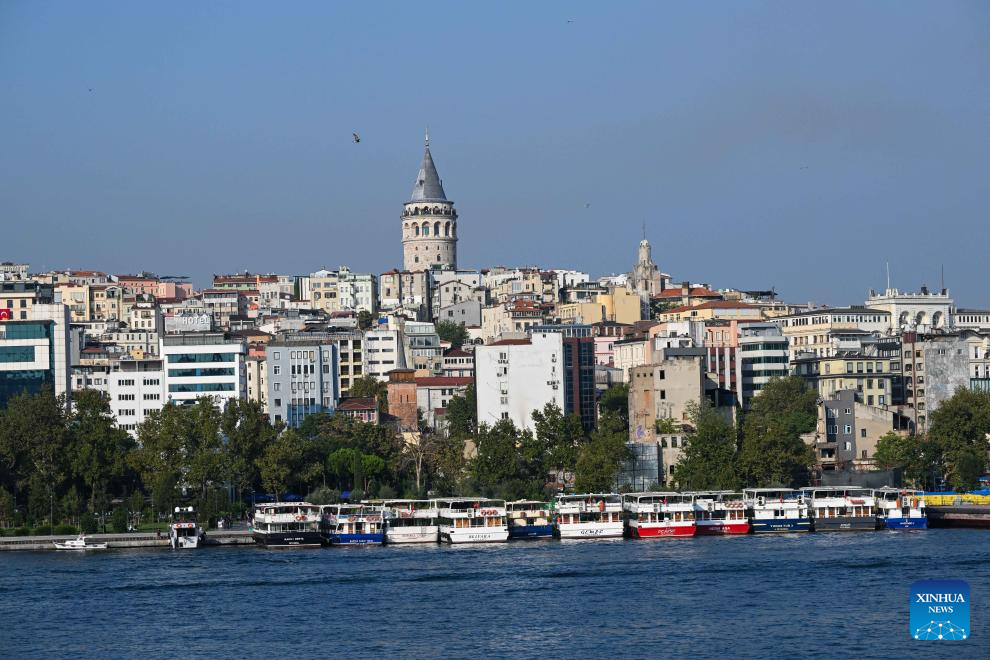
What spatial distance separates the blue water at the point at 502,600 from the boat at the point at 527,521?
352 centimetres

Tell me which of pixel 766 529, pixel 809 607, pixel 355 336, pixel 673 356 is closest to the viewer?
pixel 809 607

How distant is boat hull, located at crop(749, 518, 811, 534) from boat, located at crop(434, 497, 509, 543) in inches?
325

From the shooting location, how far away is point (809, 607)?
42.8 m

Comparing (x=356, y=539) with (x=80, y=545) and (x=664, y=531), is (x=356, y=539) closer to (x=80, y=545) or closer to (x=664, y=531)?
(x=80, y=545)

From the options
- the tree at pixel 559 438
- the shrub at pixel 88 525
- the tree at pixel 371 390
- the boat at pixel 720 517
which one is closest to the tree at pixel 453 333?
the tree at pixel 371 390

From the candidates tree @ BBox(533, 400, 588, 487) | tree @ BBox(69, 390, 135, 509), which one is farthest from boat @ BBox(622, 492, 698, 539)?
tree @ BBox(69, 390, 135, 509)

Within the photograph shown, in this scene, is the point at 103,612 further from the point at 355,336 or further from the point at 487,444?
the point at 355,336

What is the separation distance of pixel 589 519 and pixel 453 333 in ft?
178

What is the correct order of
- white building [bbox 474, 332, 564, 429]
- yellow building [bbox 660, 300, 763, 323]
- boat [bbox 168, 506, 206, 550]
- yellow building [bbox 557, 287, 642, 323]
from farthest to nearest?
yellow building [bbox 557, 287, 642, 323] → yellow building [bbox 660, 300, 763, 323] → white building [bbox 474, 332, 564, 429] → boat [bbox 168, 506, 206, 550]

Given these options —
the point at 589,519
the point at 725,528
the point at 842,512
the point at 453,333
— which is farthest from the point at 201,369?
the point at 453,333

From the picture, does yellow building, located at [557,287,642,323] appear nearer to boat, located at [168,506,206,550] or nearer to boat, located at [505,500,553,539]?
boat, located at [505,500,553,539]

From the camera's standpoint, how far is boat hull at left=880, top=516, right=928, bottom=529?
62.3 meters

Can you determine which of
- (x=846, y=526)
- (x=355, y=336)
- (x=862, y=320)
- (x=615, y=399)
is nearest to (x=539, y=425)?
(x=615, y=399)

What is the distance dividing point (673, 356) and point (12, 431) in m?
27.6
